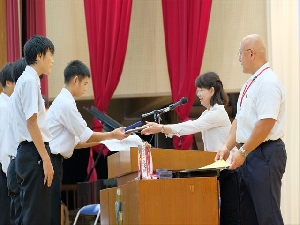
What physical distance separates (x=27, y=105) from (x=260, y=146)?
4.42 ft

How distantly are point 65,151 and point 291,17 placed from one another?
10.6 feet

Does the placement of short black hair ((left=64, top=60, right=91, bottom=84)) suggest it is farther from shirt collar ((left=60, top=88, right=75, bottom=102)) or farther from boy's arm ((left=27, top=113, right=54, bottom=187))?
boy's arm ((left=27, top=113, right=54, bottom=187))

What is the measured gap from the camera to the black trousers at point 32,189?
3.52 metres

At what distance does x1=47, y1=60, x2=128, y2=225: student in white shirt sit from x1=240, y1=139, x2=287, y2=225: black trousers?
127cm

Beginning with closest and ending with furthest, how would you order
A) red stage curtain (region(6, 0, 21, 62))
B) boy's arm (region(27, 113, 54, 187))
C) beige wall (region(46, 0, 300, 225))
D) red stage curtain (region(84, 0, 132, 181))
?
boy's arm (region(27, 113, 54, 187)) → red stage curtain (region(6, 0, 21, 62)) → red stage curtain (region(84, 0, 132, 181)) → beige wall (region(46, 0, 300, 225))

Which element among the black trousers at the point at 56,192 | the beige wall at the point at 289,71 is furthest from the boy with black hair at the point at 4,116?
the beige wall at the point at 289,71

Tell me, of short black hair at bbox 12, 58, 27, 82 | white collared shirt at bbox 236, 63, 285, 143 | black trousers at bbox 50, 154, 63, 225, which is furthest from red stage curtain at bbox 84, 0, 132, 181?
white collared shirt at bbox 236, 63, 285, 143

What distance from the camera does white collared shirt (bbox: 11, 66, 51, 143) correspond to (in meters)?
3.57

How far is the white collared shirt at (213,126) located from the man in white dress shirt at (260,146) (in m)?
1.10

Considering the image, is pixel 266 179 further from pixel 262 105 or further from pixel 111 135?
pixel 111 135

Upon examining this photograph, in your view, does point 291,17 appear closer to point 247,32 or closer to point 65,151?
point 247,32

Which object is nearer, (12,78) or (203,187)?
(203,187)

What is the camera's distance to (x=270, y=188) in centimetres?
339

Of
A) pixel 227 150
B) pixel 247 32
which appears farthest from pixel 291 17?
pixel 227 150
